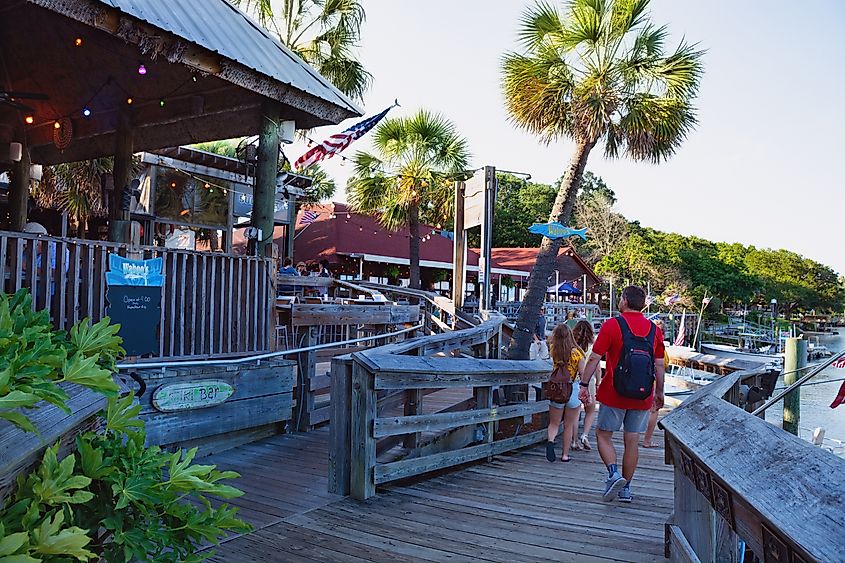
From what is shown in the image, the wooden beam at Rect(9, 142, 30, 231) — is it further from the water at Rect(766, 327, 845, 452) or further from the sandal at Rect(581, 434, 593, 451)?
the water at Rect(766, 327, 845, 452)

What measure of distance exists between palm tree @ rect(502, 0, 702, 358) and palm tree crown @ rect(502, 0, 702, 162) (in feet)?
0.06

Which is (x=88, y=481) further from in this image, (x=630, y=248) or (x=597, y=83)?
(x=630, y=248)

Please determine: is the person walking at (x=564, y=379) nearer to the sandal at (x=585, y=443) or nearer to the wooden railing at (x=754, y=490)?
the sandal at (x=585, y=443)

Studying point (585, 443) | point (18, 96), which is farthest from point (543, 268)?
point (18, 96)

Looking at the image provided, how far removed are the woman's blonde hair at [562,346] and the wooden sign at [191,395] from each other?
3.23 meters

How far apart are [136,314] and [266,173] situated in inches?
88.8

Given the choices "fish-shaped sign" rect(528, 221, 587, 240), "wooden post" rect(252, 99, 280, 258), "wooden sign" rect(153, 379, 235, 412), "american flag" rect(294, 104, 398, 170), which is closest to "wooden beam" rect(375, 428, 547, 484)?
"wooden sign" rect(153, 379, 235, 412)

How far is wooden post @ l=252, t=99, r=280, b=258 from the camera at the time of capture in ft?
22.9

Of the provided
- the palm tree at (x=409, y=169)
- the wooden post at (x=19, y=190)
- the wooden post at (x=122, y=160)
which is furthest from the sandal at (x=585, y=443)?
the palm tree at (x=409, y=169)

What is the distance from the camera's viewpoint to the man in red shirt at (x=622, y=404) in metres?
4.90

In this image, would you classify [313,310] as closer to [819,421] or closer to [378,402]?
[378,402]

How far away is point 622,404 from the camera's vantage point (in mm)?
4941

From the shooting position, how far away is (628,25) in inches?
491

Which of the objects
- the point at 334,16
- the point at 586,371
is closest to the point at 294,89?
the point at 586,371
